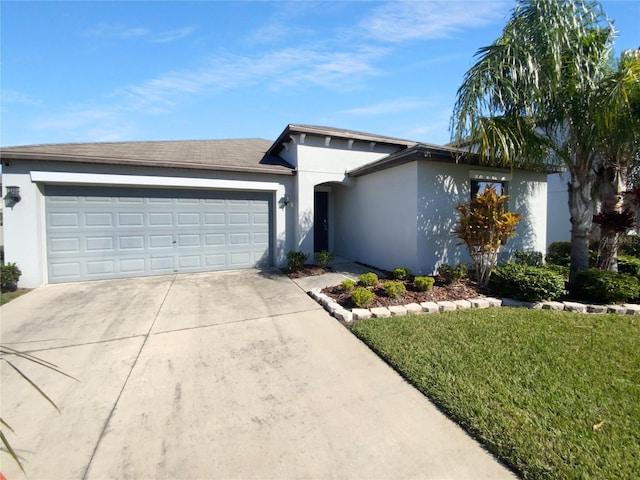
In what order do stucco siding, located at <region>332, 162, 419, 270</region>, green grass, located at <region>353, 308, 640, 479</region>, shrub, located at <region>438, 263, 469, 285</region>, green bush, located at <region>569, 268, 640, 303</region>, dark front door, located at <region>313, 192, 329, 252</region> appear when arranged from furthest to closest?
1. dark front door, located at <region>313, 192, 329, 252</region>
2. stucco siding, located at <region>332, 162, 419, 270</region>
3. shrub, located at <region>438, 263, 469, 285</region>
4. green bush, located at <region>569, 268, 640, 303</region>
5. green grass, located at <region>353, 308, 640, 479</region>

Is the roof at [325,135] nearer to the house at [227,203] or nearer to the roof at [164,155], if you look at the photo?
the house at [227,203]

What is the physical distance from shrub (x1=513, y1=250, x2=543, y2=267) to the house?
426 mm

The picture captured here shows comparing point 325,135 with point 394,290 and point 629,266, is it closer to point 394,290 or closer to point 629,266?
point 394,290

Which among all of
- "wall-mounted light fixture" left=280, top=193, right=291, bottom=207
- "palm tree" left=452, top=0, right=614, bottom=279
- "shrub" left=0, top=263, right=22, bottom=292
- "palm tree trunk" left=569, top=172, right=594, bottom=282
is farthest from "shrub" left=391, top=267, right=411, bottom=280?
"shrub" left=0, top=263, right=22, bottom=292

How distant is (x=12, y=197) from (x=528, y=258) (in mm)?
14035

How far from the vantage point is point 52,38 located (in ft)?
19.8

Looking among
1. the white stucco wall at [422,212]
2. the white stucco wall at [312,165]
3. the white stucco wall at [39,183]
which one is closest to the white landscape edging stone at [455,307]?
the white stucco wall at [422,212]

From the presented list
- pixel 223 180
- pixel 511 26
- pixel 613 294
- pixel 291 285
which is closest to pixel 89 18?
pixel 223 180

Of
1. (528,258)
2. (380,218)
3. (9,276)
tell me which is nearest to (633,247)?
(528,258)

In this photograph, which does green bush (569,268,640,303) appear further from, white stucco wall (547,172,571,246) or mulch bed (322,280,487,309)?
white stucco wall (547,172,571,246)

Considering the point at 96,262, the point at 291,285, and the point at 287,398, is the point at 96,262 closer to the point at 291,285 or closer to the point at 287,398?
the point at 291,285

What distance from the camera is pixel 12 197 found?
24.1ft

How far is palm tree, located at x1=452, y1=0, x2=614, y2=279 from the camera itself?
239 inches

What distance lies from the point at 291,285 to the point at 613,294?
6695 mm
